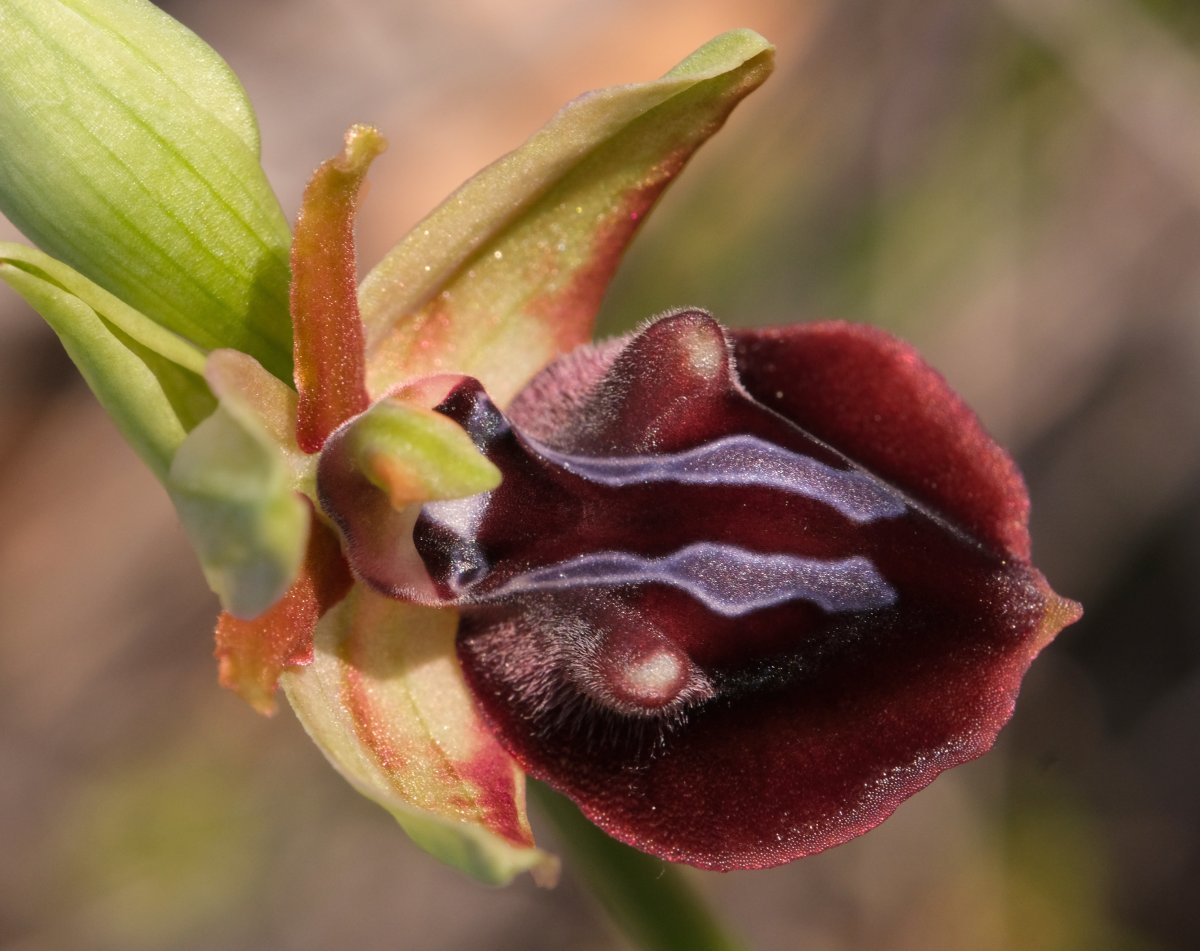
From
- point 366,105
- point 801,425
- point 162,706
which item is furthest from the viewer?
point 366,105

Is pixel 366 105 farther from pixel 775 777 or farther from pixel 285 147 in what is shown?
pixel 775 777

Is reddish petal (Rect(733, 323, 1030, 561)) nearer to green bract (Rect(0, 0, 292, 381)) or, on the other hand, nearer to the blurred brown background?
green bract (Rect(0, 0, 292, 381))

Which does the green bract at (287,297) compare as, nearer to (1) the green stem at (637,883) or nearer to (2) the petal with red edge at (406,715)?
(2) the petal with red edge at (406,715)

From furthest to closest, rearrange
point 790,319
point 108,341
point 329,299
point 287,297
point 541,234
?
point 790,319, point 541,234, point 287,297, point 329,299, point 108,341

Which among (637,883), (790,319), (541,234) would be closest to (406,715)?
(637,883)

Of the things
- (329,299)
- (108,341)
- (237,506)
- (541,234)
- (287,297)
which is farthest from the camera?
(541,234)

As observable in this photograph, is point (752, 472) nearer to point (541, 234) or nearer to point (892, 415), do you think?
point (892, 415)

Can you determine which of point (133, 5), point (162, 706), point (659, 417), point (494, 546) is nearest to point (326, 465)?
point (494, 546)
